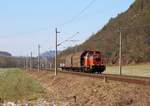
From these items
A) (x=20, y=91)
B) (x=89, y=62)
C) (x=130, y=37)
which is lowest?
(x=20, y=91)

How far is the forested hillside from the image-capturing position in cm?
12581

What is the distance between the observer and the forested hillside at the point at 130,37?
125812 millimetres

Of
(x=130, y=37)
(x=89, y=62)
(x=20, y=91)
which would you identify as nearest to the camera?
(x=20, y=91)

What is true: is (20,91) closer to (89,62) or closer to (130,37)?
(89,62)

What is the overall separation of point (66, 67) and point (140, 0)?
6749 centimetres

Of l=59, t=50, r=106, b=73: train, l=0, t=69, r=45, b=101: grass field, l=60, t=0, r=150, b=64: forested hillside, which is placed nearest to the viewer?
l=0, t=69, r=45, b=101: grass field

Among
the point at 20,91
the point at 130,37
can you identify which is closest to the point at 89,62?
the point at 20,91

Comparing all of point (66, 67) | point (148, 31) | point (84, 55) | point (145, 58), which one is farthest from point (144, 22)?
point (84, 55)

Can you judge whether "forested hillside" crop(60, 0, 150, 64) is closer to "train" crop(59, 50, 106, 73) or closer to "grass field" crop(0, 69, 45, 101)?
"train" crop(59, 50, 106, 73)

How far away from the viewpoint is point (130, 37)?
14288 cm

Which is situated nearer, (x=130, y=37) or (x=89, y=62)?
(x=89, y=62)

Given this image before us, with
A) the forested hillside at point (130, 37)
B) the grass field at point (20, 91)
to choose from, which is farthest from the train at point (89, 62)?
the forested hillside at point (130, 37)

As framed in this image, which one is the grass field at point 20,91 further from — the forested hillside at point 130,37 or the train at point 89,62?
the forested hillside at point 130,37

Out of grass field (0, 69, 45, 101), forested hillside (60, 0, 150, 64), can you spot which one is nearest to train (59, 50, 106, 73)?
grass field (0, 69, 45, 101)
